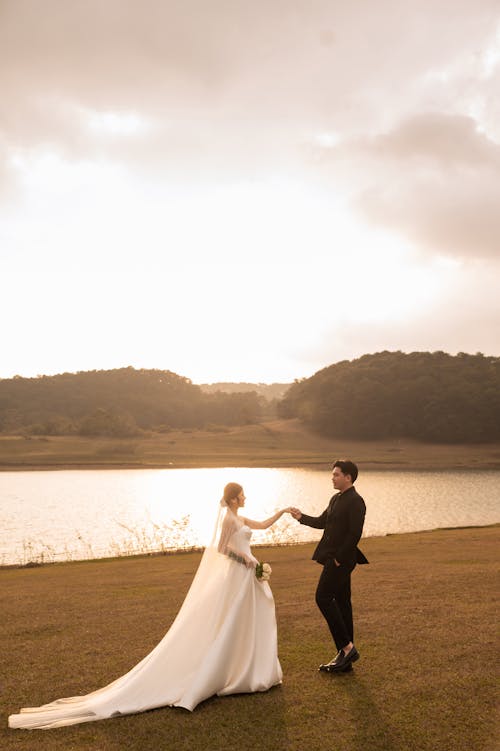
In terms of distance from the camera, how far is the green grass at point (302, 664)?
7191 mm

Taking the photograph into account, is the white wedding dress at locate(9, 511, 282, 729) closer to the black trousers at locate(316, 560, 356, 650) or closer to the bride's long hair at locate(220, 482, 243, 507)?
the bride's long hair at locate(220, 482, 243, 507)

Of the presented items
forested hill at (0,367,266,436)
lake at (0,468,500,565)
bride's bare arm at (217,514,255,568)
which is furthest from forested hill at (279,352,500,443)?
bride's bare arm at (217,514,255,568)

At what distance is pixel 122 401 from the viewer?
180m

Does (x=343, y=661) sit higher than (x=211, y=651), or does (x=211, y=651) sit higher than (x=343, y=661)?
(x=211, y=651)

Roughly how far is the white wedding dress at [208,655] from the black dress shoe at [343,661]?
2.91ft

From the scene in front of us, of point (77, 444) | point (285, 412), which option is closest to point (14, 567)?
point (77, 444)

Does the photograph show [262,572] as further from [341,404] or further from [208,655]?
[341,404]

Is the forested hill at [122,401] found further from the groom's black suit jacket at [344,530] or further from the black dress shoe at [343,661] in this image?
the groom's black suit jacket at [344,530]

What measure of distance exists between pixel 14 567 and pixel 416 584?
15332 mm

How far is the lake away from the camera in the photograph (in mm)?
31922

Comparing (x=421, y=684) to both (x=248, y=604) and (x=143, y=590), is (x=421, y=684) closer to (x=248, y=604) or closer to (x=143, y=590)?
(x=248, y=604)

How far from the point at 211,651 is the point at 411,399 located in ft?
431


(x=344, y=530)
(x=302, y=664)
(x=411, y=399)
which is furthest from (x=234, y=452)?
(x=344, y=530)

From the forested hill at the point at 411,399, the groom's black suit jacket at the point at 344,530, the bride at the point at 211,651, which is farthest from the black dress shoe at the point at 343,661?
the forested hill at the point at 411,399
